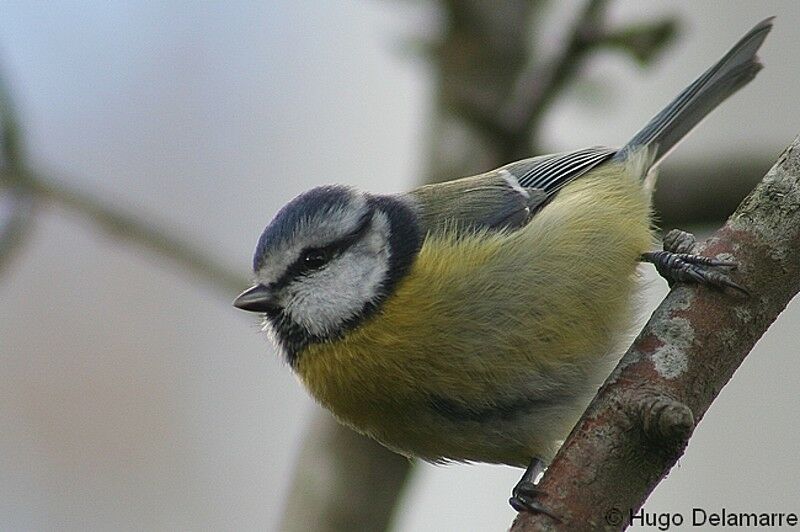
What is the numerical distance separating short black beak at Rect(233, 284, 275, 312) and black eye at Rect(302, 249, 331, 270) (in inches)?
3.7

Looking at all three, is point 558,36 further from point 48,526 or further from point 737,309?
point 48,526

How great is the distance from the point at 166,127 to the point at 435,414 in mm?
3570

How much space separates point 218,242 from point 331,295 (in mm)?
2034

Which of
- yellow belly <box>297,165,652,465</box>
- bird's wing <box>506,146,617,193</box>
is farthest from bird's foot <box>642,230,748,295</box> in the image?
bird's wing <box>506,146,617,193</box>

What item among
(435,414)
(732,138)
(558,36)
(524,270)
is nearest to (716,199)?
(558,36)

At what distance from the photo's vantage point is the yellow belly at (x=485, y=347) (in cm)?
175

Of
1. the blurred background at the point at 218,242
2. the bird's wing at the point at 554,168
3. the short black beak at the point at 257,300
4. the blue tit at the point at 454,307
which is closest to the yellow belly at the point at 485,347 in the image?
the blue tit at the point at 454,307

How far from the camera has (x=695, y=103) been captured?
229cm

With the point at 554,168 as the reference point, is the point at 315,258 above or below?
below

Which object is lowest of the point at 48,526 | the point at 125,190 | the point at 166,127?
the point at 48,526

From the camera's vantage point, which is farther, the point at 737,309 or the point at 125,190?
the point at 125,190

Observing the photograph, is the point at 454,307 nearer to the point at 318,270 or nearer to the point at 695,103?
the point at 318,270

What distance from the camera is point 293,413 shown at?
497 cm
